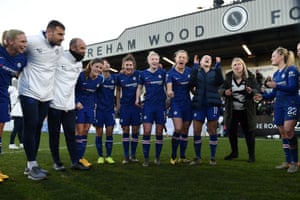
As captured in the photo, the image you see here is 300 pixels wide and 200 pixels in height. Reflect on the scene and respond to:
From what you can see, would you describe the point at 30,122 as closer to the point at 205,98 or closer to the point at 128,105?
the point at 128,105

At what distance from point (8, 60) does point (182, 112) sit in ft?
9.30

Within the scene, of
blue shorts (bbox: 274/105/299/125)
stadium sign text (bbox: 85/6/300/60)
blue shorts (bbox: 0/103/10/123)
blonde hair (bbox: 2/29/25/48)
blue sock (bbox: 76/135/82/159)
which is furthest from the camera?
stadium sign text (bbox: 85/6/300/60)

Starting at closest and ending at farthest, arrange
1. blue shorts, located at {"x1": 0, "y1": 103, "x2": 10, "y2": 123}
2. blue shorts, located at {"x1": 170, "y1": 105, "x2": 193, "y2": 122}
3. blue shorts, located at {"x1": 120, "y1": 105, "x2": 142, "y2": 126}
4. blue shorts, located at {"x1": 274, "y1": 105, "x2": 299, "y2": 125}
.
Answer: blue shorts, located at {"x1": 0, "y1": 103, "x2": 10, "y2": 123} → blue shorts, located at {"x1": 274, "y1": 105, "x2": 299, "y2": 125} → blue shorts, located at {"x1": 170, "y1": 105, "x2": 193, "y2": 122} → blue shorts, located at {"x1": 120, "y1": 105, "x2": 142, "y2": 126}

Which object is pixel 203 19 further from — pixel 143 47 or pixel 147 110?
pixel 147 110

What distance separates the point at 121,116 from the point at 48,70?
78.1 inches

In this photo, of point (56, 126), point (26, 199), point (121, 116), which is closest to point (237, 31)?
point (121, 116)

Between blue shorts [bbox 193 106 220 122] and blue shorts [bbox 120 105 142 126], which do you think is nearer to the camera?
blue shorts [bbox 193 106 220 122]

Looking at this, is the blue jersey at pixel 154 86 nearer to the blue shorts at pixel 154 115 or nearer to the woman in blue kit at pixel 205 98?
the blue shorts at pixel 154 115

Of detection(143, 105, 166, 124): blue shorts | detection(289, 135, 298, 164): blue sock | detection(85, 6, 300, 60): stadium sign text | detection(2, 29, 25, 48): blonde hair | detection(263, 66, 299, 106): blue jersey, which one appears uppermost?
detection(85, 6, 300, 60): stadium sign text

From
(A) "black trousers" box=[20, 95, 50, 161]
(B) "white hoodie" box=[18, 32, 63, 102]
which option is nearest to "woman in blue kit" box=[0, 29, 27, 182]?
(B) "white hoodie" box=[18, 32, 63, 102]

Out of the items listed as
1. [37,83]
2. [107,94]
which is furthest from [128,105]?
[37,83]

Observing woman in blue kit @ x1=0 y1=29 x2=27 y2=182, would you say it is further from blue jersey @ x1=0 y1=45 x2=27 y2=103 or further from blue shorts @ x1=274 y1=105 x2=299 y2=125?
blue shorts @ x1=274 y1=105 x2=299 y2=125

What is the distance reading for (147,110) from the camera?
5527 millimetres

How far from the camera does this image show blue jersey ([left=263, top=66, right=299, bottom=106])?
4742 millimetres
